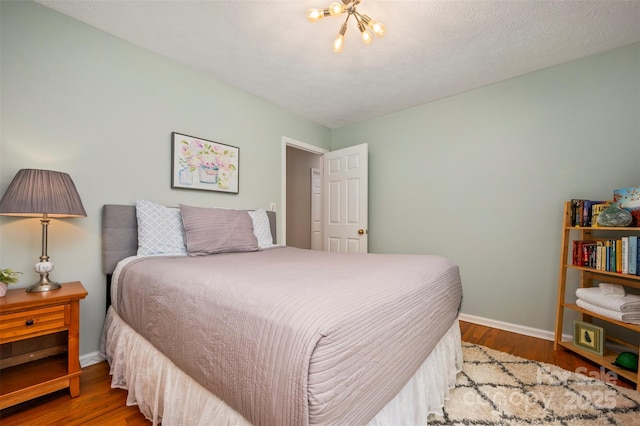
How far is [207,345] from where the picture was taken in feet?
3.16

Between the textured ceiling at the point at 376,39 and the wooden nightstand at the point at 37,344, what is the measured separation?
6.01 feet

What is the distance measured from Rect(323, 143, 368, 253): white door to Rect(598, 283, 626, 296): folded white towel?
2073 mm

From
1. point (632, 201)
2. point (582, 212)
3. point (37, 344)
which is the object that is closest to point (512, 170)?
point (582, 212)

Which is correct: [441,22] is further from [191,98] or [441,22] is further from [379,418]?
[379,418]

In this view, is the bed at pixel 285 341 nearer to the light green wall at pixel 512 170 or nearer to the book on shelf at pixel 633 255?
the book on shelf at pixel 633 255

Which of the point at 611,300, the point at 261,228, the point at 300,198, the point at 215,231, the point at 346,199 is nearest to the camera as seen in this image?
the point at 611,300

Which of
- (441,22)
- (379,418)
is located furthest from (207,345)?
(441,22)

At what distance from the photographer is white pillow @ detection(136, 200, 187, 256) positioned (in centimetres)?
194

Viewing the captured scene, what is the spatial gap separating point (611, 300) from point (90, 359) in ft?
11.7

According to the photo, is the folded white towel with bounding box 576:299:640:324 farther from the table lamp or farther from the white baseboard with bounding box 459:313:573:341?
the table lamp

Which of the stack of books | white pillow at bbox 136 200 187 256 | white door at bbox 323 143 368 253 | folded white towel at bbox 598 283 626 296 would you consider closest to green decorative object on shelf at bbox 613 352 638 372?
folded white towel at bbox 598 283 626 296

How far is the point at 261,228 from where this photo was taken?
8.67ft

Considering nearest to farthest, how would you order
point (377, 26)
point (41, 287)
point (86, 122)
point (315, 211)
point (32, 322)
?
point (32, 322), point (41, 287), point (377, 26), point (86, 122), point (315, 211)

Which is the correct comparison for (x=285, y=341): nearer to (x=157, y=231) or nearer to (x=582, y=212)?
(x=157, y=231)
